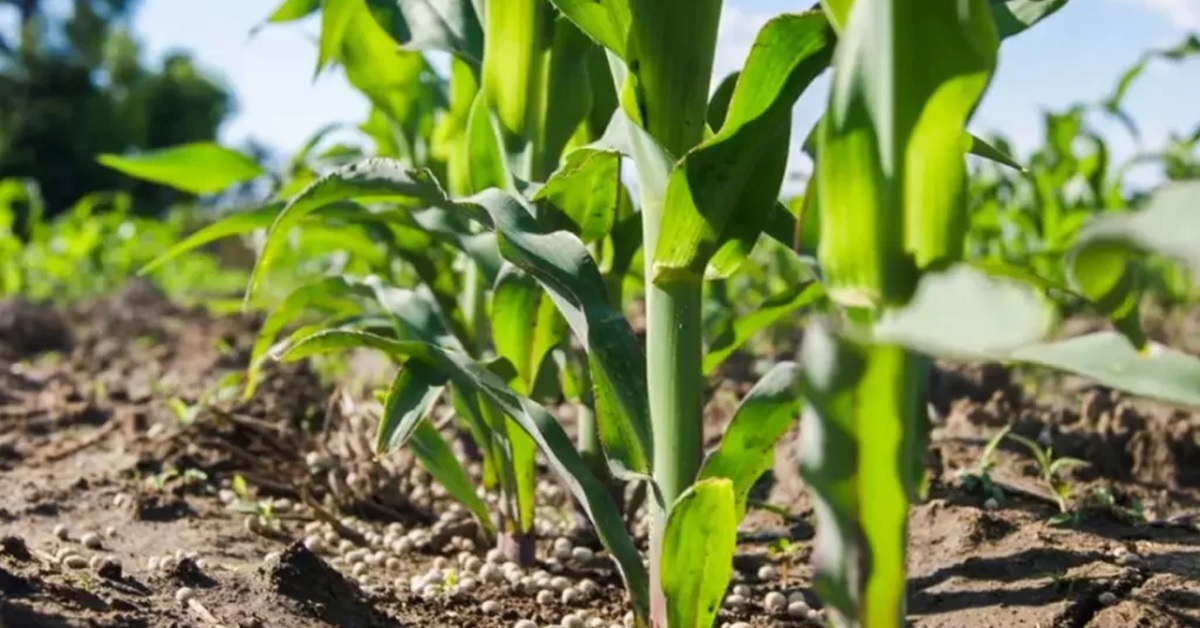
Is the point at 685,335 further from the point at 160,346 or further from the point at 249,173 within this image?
the point at 160,346

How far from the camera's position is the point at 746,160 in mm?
1247

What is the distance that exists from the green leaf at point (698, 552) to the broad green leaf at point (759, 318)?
42cm

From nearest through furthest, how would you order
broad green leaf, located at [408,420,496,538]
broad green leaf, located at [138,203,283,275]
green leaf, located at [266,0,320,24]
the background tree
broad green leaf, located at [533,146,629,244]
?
broad green leaf, located at [533,146,629,244]
broad green leaf, located at [408,420,496,538]
broad green leaf, located at [138,203,283,275]
green leaf, located at [266,0,320,24]
the background tree

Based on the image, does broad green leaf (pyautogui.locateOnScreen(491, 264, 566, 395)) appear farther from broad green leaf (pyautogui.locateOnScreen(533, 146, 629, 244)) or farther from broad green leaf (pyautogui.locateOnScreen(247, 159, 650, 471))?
broad green leaf (pyautogui.locateOnScreen(247, 159, 650, 471))

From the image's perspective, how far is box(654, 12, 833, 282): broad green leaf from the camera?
1202 mm

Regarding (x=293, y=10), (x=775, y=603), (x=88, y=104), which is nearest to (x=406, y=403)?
(x=775, y=603)

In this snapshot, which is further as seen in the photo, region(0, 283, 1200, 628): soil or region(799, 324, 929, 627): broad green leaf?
region(0, 283, 1200, 628): soil

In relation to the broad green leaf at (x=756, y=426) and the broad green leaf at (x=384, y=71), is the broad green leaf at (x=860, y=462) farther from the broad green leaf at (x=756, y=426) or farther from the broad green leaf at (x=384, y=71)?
the broad green leaf at (x=384, y=71)

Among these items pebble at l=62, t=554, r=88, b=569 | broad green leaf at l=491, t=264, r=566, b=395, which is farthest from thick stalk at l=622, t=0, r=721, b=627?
pebble at l=62, t=554, r=88, b=569

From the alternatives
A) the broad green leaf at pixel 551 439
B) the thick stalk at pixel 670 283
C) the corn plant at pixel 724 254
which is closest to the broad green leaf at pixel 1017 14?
the corn plant at pixel 724 254

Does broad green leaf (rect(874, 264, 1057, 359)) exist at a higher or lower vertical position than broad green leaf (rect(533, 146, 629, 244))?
lower

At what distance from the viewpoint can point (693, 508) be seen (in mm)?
1221

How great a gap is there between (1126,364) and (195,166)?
1958 millimetres

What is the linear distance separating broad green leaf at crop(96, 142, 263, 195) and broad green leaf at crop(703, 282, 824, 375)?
1.15m
